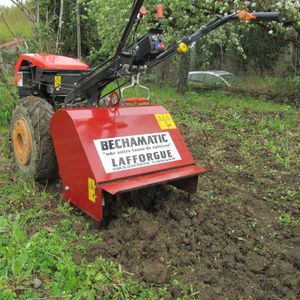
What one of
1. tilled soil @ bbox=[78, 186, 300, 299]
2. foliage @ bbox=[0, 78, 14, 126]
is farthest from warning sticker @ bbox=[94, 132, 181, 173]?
foliage @ bbox=[0, 78, 14, 126]

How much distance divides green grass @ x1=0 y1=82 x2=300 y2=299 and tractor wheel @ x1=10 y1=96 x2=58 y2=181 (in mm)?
150

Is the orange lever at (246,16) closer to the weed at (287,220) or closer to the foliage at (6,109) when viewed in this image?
the weed at (287,220)

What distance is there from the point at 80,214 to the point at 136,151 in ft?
2.28

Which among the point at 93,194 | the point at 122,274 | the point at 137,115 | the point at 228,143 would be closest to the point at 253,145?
the point at 228,143

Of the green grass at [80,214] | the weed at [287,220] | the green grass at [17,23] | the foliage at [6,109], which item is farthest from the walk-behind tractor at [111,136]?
the green grass at [17,23]

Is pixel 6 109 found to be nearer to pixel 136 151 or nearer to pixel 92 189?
pixel 136 151

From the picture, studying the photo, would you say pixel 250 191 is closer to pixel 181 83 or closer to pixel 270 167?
pixel 270 167

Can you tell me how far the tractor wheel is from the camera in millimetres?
3701

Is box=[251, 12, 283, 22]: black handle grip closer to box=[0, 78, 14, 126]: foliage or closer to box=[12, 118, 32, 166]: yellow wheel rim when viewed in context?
box=[12, 118, 32, 166]: yellow wheel rim

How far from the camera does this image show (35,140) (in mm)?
3730

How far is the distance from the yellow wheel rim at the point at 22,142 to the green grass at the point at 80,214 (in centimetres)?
22

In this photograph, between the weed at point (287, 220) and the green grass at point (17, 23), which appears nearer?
the weed at point (287, 220)

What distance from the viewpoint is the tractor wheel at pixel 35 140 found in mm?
3701

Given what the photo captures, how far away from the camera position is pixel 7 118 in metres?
6.43
